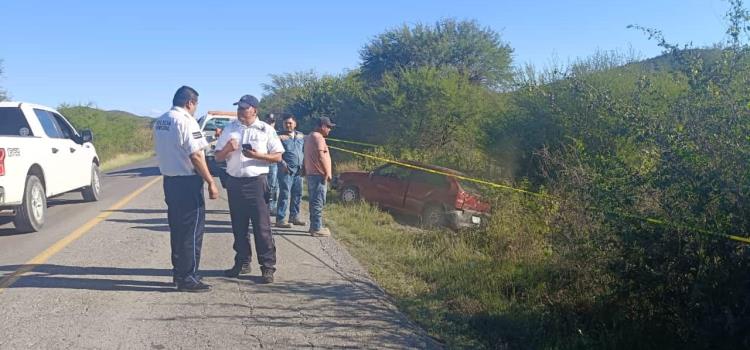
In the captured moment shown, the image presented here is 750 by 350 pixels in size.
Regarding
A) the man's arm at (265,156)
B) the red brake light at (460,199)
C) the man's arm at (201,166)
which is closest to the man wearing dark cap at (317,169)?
the man's arm at (265,156)

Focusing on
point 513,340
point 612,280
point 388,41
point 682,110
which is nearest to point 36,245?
point 513,340

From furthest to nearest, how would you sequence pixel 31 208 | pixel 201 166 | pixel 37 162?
pixel 37 162 → pixel 31 208 → pixel 201 166

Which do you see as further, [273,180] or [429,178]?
[429,178]

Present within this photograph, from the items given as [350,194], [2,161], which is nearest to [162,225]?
[2,161]

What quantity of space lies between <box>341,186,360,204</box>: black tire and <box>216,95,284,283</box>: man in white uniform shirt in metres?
8.06

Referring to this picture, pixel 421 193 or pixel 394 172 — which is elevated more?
pixel 394 172

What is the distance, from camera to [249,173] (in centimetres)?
667

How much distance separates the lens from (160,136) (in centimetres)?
620

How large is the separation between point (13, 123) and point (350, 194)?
6950 millimetres

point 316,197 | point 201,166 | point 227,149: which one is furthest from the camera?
point 316,197

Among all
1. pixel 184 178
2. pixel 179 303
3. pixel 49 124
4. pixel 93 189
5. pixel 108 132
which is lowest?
pixel 179 303

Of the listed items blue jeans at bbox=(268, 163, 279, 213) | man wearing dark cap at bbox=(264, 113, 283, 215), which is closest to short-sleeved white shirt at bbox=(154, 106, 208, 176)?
man wearing dark cap at bbox=(264, 113, 283, 215)

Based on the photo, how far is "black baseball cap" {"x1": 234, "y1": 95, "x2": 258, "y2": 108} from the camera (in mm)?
6734

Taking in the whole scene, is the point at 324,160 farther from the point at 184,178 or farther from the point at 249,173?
the point at 184,178
